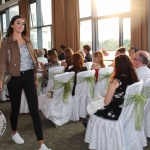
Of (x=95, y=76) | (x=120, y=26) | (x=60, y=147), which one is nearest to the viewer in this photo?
(x=60, y=147)

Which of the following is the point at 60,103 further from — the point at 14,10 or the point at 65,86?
the point at 14,10

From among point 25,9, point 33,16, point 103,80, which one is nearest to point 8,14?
point 25,9

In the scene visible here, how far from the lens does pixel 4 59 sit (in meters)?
2.62

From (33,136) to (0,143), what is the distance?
0.44m

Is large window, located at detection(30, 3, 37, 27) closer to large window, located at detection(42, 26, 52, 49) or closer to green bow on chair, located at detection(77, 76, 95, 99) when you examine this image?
large window, located at detection(42, 26, 52, 49)

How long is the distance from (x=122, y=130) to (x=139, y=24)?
13.1ft

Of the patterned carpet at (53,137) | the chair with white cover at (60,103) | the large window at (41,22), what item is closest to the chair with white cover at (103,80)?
the chair with white cover at (60,103)

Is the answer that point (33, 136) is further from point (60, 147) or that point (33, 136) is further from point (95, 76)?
point (95, 76)

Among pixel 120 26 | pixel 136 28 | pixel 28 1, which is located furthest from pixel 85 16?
pixel 28 1

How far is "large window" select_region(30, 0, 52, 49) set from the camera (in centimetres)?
1016

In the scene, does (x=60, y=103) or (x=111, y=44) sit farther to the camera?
(x=111, y=44)

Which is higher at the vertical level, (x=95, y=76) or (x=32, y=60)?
(x=32, y=60)

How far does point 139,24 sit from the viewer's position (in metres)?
5.86

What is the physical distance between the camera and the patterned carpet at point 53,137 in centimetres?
293
